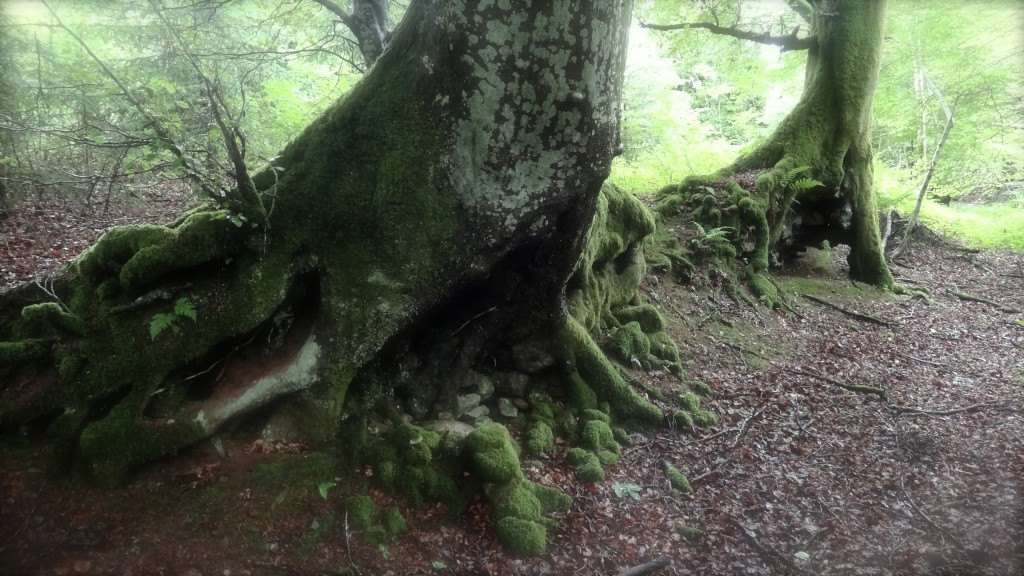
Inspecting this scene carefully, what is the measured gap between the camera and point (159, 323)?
3.48 metres

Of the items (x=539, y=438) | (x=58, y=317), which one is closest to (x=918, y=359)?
(x=539, y=438)

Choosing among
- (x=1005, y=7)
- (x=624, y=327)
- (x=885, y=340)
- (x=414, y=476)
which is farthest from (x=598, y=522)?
(x=1005, y=7)

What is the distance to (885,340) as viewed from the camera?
327 inches

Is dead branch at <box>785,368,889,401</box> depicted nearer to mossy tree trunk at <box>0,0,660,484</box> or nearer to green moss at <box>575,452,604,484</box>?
green moss at <box>575,452,604,484</box>

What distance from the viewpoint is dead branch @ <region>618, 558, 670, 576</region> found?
3.67m

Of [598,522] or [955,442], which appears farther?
[955,442]

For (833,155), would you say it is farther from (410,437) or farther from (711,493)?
(410,437)

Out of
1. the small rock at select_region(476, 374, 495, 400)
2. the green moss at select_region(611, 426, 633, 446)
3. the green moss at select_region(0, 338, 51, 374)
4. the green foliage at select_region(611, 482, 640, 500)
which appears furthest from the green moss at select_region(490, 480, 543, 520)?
the green moss at select_region(0, 338, 51, 374)

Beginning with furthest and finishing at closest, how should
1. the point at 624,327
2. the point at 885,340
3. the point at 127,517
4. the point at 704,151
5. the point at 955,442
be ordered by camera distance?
1. the point at 704,151
2. the point at 885,340
3. the point at 624,327
4. the point at 955,442
5. the point at 127,517

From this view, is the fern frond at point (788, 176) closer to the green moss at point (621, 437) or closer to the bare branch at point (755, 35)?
the bare branch at point (755, 35)

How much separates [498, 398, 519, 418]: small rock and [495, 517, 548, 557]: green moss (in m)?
1.40

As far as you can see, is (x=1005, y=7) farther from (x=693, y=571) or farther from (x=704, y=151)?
(x=693, y=571)

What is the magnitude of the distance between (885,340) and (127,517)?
10.7 m

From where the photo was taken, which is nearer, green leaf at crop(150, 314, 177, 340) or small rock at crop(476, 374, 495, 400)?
green leaf at crop(150, 314, 177, 340)
